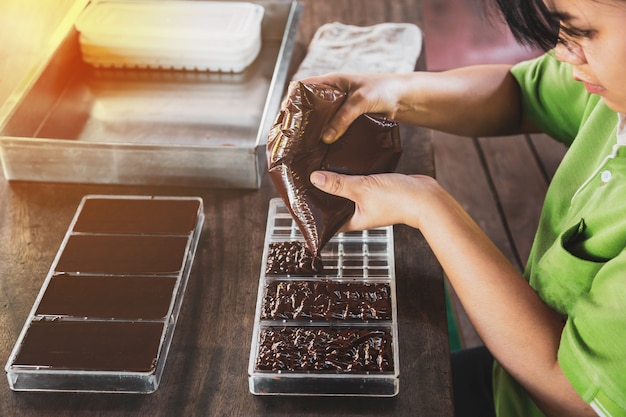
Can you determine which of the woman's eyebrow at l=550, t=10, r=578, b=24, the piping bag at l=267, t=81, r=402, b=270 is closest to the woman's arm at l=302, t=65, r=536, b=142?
the piping bag at l=267, t=81, r=402, b=270

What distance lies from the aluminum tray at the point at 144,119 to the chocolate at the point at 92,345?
0.43 metres

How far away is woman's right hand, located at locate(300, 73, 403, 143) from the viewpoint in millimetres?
1325

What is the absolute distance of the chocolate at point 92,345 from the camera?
109 centimetres

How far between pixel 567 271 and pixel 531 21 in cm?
41

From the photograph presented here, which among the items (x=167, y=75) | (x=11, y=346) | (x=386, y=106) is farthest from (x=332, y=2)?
(x=11, y=346)

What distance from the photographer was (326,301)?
3.93ft


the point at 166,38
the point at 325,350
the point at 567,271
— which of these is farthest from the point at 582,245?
the point at 166,38

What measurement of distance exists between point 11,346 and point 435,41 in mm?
2826

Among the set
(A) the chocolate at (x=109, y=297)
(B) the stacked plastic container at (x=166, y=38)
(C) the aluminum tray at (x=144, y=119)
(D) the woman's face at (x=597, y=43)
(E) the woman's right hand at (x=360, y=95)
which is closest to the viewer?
(D) the woman's face at (x=597, y=43)

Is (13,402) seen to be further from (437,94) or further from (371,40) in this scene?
(371,40)

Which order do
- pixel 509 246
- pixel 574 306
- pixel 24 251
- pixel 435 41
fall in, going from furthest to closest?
pixel 435 41
pixel 509 246
pixel 24 251
pixel 574 306

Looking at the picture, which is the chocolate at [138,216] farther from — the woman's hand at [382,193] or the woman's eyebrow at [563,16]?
the woman's eyebrow at [563,16]

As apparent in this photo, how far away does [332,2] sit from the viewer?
2182 millimetres

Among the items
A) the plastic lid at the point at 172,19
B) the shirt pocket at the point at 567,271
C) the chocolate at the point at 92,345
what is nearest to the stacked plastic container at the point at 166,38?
the plastic lid at the point at 172,19
